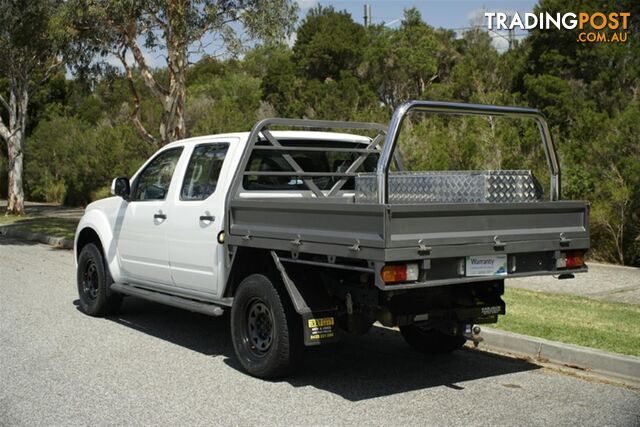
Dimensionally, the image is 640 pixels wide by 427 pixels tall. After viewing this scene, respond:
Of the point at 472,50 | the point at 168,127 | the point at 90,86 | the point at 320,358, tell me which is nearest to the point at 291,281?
the point at 320,358

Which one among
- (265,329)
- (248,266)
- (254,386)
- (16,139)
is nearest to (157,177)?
(248,266)

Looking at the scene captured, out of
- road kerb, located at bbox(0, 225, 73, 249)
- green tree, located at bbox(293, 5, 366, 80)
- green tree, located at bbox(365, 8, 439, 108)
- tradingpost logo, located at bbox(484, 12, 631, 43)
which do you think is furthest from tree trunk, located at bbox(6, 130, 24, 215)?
green tree, located at bbox(293, 5, 366, 80)

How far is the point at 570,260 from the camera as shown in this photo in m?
6.62

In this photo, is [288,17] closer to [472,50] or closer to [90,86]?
[90,86]

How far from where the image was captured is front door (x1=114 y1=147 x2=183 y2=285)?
8227mm

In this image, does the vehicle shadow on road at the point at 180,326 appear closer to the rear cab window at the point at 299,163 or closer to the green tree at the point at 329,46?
the rear cab window at the point at 299,163

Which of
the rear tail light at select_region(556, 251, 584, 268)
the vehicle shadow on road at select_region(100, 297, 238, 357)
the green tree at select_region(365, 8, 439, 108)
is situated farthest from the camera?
the green tree at select_region(365, 8, 439, 108)

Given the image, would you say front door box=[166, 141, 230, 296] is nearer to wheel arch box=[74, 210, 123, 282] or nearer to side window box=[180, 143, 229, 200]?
side window box=[180, 143, 229, 200]

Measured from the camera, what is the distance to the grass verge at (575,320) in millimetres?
7570

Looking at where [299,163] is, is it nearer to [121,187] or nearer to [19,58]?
[121,187]

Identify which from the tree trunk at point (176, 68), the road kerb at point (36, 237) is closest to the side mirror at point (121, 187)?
the tree trunk at point (176, 68)

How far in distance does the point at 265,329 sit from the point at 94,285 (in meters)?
3.61

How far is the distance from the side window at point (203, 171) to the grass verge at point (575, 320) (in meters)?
3.28

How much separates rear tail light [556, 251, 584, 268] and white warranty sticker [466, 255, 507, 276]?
663mm
